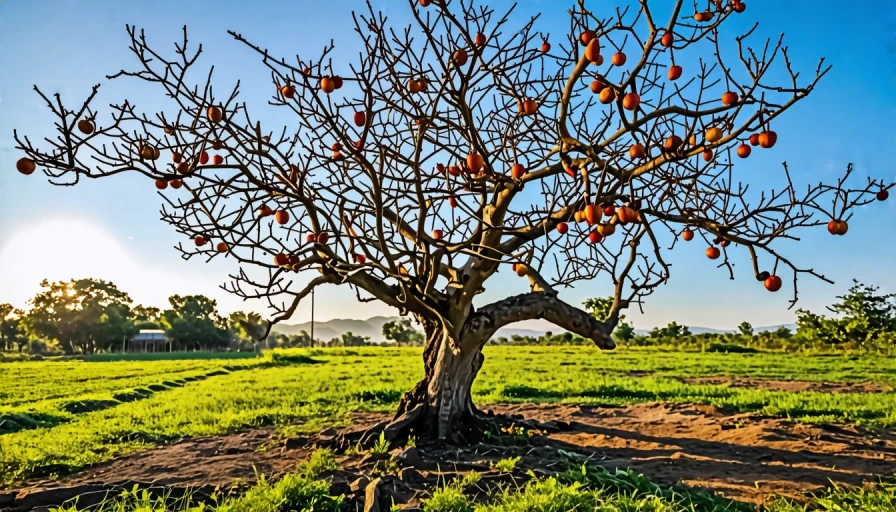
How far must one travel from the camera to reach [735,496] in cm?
348

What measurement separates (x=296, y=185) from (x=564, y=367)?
12782 mm

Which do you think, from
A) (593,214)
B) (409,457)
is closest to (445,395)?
(409,457)

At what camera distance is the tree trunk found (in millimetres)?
5012

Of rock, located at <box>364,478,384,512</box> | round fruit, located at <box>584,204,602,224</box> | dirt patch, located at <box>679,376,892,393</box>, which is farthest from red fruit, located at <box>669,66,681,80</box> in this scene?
dirt patch, located at <box>679,376,892,393</box>

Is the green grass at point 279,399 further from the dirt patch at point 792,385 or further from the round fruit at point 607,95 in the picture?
the round fruit at point 607,95

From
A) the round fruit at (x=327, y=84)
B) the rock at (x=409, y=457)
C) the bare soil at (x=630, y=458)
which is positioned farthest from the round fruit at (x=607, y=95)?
the rock at (x=409, y=457)

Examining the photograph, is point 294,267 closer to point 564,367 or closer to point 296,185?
point 296,185

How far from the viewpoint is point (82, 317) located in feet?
102

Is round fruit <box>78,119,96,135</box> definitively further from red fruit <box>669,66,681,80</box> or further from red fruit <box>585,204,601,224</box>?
red fruit <box>669,66,681,80</box>

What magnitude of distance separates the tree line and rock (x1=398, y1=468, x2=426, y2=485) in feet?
4.78

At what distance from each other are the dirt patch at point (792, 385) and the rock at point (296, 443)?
8897 millimetres

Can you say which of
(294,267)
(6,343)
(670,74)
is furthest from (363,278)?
(6,343)

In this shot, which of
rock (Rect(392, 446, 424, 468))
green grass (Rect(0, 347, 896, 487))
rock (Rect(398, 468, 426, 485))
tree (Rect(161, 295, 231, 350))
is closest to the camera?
rock (Rect(398, 468, 426, 485))

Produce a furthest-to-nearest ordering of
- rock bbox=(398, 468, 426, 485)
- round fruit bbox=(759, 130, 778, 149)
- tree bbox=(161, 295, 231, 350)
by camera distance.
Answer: tree bbox=(161, 295, 231, 350)
rock bbox=(398, 468, 426, 485)
round fruit bbox=(759, 130, 778, 149)
